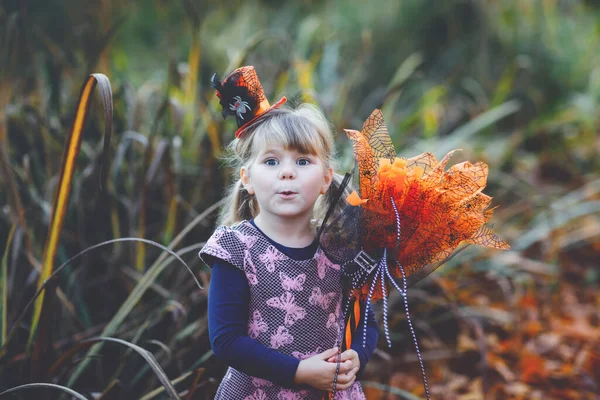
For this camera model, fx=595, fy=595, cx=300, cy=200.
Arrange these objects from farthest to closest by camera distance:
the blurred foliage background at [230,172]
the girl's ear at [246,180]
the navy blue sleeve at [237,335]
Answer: the blurred foliage background at [230,172] < the girl's ear at [246,180] < the navy blue sleeve at [237,335]

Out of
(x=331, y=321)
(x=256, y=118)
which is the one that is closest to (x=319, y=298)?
(x=331, y=321)

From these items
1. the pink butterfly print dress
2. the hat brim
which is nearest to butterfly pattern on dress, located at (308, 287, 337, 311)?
the pink butterfly print dress

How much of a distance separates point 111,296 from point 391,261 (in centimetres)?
126

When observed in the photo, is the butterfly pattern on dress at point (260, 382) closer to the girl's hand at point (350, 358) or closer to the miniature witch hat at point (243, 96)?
the girl's hand at point (350, 358)

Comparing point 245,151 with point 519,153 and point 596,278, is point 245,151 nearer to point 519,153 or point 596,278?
point 596,278

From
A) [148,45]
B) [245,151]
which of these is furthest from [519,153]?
[245,151]

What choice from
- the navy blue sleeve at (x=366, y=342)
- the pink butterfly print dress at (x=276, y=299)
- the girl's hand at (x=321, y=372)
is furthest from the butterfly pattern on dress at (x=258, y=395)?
the navy blue sleeve at (x=366, y=342)

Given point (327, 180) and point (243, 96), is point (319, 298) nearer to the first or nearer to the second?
point (327, 180)

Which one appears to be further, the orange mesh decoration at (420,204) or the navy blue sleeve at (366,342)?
the navy blue sleeve at (366,342)

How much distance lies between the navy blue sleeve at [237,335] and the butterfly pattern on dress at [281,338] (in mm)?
32

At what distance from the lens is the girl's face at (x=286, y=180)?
1324mm

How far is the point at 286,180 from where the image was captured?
1.32 metres

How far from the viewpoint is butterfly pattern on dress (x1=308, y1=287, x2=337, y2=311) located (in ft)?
4.53

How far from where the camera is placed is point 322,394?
4.61ft
